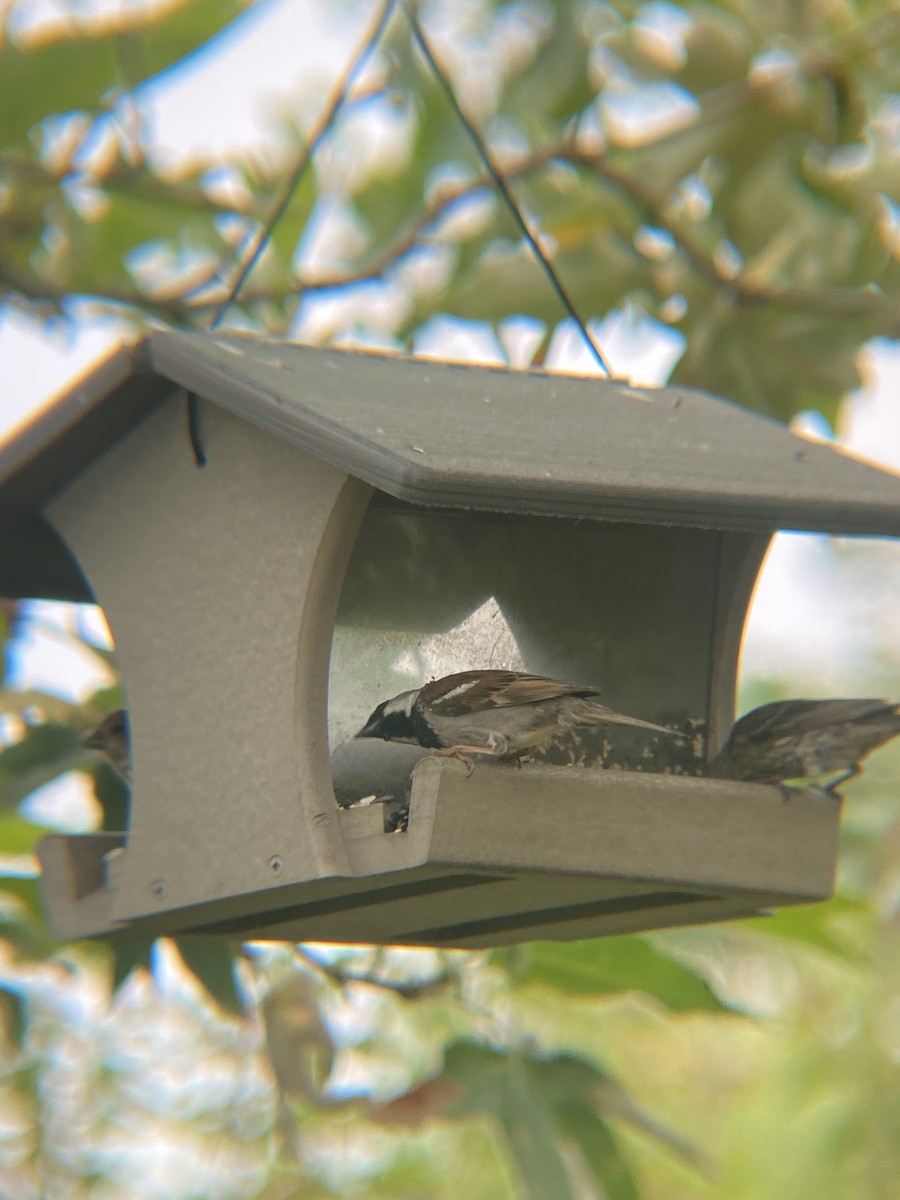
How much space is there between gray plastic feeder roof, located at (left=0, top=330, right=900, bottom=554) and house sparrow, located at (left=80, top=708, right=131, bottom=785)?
0.51 m

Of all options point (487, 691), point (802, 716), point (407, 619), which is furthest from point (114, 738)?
point (802, 716)

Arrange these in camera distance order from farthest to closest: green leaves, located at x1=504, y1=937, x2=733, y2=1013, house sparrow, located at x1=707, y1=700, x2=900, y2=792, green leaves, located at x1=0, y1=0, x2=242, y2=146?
green leaves, located at x1=0, y1=0, x2=242, y2=146, green leaves, located at x1=504, y1=937, x2=733, y2=1013, house sparrow, located at x1=707, y1=700, x2=900, y2=792

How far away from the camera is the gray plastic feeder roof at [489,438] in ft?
8.59

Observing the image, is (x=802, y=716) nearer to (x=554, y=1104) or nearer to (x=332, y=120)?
(x=554, y=1104)

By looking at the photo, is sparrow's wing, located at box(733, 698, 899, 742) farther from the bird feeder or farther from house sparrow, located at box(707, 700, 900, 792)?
the bird feeder

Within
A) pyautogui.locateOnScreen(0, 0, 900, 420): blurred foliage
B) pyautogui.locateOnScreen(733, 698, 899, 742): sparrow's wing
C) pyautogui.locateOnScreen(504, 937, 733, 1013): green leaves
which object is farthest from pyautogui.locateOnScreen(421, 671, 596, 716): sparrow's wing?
pyautogui.locateOnScreen(0, 0, 900, 420): blurred foliage

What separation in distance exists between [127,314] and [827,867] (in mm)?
3462

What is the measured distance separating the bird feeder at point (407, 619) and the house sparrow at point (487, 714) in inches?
2.3

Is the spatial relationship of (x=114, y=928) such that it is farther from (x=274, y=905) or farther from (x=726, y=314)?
(x=726, y=314)

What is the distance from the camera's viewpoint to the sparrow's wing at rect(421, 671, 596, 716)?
287 centimetres

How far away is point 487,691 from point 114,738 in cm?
112

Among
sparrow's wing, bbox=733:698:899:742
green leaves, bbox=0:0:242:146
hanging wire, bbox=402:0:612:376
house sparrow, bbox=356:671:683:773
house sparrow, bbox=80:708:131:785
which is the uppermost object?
green leaves, bbox=0:0:242:146


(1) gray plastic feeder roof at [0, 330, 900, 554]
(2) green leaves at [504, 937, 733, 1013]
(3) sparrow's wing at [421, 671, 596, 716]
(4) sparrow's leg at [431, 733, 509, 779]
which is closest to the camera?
(1) gray plastic feeder roof at [0, 330, 900, 554]

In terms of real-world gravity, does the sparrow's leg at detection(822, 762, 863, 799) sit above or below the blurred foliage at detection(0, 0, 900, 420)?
below
